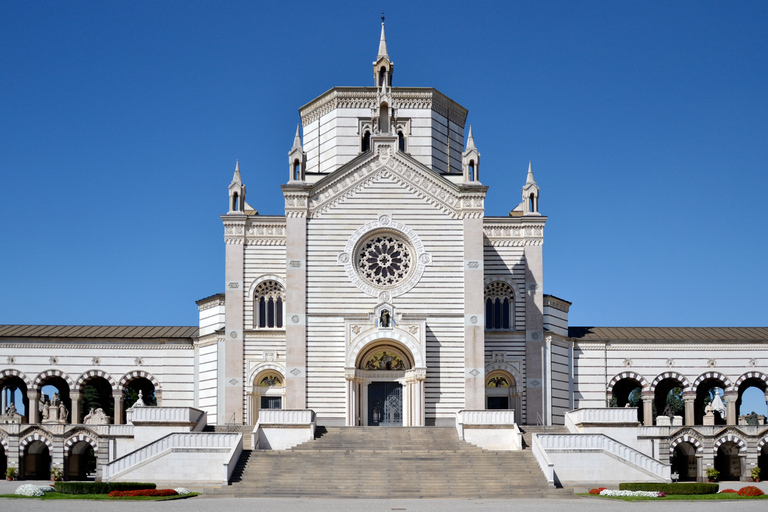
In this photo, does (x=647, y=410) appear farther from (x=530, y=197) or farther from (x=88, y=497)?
(x=88, y=497)

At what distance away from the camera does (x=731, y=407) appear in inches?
2307

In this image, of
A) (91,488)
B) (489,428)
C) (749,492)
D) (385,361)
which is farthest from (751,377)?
(91,488)

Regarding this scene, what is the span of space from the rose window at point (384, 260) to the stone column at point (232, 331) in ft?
22.5

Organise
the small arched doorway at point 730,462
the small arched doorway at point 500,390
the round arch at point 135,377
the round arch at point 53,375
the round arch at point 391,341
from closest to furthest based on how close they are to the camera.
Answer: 1. the round arch at point 391,341
2. the small arched doorway at point 730,462
3. the small arched doorway at point 500,390
4. the round arch at point 53,375
5. the round arch at point 135,377

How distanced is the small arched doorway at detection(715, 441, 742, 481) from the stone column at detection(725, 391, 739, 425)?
3007 millimetres

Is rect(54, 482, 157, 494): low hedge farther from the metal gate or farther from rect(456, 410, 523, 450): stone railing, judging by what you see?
the metal gate

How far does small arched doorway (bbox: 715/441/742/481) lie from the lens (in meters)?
53.7

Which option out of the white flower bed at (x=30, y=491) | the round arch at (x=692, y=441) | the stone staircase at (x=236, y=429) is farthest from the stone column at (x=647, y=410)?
the white flower bed at (x=30, y=491)

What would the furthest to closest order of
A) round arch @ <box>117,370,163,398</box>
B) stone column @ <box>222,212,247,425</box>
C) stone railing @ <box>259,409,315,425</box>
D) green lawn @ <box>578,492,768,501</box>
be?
round arch @ <box>117,370,163,398</box> → stone column @ <box>222,212,247,425</box> → stone railing @ <box>259,409,315,425</box> → green lawn @ <box>578,492,768,501</box>

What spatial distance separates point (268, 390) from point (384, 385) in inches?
255

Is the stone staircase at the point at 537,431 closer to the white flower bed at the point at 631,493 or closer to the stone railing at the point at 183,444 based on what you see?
the white flower bed at the point at 631,493

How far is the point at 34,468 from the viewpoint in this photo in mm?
54406

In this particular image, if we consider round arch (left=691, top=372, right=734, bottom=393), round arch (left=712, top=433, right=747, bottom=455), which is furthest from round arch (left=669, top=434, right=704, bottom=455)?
round arch (left=691, top=372, right=734, bottom=393)

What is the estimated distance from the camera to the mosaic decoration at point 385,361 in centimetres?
5416
